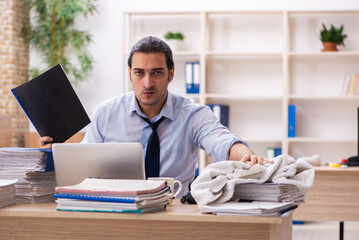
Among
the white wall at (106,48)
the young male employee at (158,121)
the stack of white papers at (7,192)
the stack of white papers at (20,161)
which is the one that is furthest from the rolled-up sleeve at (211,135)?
the white wall at (106,48)

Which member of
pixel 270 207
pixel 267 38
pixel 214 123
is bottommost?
pixel 270 207

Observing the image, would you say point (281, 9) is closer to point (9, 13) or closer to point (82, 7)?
point (82, 7)

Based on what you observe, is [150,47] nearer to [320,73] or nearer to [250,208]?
[250,208]

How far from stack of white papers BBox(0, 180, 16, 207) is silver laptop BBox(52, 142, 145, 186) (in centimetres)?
15

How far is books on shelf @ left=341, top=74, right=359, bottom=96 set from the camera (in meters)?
5.09

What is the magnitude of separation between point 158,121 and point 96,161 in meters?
0.74

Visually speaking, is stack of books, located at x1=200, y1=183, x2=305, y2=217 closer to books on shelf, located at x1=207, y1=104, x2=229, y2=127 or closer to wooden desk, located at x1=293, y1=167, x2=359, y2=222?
wooden desk, located at x1=293, y1=167, x2=359, y2=222

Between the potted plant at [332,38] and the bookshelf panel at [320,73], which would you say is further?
the bookshelf panel at [320,73]

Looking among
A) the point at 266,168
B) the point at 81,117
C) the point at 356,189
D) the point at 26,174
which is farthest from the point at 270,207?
the point at 356,189

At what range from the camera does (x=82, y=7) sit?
5.33 meters

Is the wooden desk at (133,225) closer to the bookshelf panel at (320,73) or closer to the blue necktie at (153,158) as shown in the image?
the blue necktie at (153,158)

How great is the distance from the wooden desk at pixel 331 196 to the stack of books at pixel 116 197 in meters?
2.35

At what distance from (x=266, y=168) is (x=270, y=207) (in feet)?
0.64

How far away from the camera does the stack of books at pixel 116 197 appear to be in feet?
5.24
